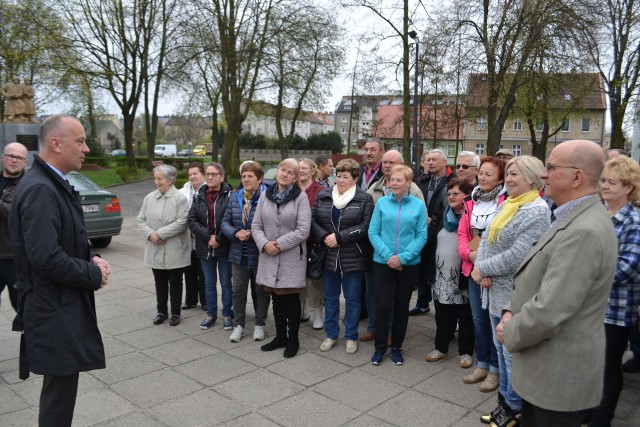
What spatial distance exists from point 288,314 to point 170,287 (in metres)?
1.81

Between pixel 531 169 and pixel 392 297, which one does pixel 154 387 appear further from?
pixel 531 169

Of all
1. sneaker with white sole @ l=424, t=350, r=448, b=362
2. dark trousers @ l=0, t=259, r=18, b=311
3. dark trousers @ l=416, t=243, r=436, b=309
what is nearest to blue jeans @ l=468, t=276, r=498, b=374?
sneaker with white sole @ l=424, t=350, r=448, b=362

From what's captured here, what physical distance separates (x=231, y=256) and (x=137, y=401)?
1907mm

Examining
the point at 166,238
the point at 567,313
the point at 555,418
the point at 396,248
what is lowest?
the point at 555,418

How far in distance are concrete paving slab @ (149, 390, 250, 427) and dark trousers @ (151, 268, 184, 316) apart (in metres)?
2.08

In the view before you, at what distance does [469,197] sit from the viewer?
15.2ft

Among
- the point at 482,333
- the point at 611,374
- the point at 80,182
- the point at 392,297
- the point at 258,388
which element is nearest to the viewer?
the point at 611,374

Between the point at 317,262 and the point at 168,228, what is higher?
the point at 168,228

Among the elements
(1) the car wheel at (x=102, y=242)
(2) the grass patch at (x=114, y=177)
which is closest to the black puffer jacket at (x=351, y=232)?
(1) the car wheel at (x=102, y=242)

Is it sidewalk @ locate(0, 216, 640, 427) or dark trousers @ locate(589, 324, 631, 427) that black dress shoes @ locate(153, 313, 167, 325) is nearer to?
sidewalk @ locate(0, 216, 640, 427)

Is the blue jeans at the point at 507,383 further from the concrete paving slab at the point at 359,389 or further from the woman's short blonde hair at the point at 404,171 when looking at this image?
the woman's short blonde hair at the point at 404,171

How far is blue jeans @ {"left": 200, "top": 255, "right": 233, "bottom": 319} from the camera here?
19.2ft

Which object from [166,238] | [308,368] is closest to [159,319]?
[166,238]

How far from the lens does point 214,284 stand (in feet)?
19.5
